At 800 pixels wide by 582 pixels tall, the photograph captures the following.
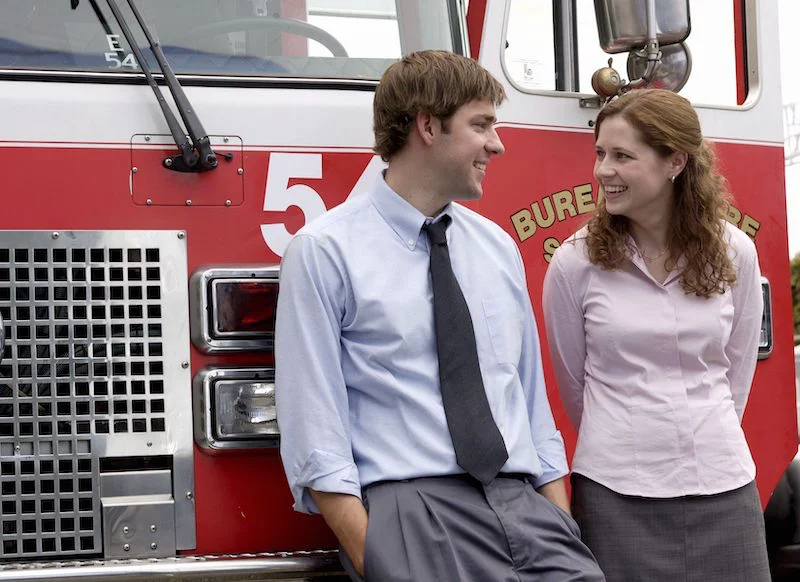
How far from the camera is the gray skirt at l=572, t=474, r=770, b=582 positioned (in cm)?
281

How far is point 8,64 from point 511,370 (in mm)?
1310

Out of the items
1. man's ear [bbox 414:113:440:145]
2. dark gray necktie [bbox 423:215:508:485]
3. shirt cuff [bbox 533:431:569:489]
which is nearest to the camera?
dark gray necktie [bbox 423:215:508:485]

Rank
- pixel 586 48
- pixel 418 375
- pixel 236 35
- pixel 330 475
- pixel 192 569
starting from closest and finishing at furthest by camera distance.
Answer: pixel 330 475 < pixel 418 375 < pixel 192 569 < pixel 236 35 < pixel 586 48

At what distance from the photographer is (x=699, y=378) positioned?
286cm

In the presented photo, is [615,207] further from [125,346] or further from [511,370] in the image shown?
[125,346]

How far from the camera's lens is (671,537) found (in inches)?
111

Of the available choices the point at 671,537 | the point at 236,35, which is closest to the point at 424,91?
the point at 236,35

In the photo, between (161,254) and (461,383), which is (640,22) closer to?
(461,383)

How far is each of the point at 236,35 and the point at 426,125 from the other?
65 cm

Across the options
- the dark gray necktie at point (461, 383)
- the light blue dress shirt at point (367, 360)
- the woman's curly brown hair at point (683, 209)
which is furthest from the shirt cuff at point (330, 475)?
the woman's curly brown hair at point (683, 209)

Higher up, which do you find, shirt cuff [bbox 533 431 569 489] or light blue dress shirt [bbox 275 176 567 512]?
light blue dress shirt [bbox 275 176 567 512]

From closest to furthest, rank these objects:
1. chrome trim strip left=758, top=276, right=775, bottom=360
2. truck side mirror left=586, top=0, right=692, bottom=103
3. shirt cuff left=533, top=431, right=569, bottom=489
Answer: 1. shirt cuff left=533, top=431, right=569, bottom=489
2. truck side mirror left=586, top=0, right=692, bottom=103
3. chrome trim strip left=758, top=276, right=775, bottom=360

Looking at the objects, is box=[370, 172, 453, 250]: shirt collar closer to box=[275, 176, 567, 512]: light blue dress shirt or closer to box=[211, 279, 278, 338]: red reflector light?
box=[275, 176, 567, 512]: light blue dress shirt

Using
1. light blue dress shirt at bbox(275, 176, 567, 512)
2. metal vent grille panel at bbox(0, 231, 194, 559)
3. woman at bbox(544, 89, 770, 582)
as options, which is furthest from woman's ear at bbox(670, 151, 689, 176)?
metal vent grille panel at bbox(0, 231, 194, 559)
